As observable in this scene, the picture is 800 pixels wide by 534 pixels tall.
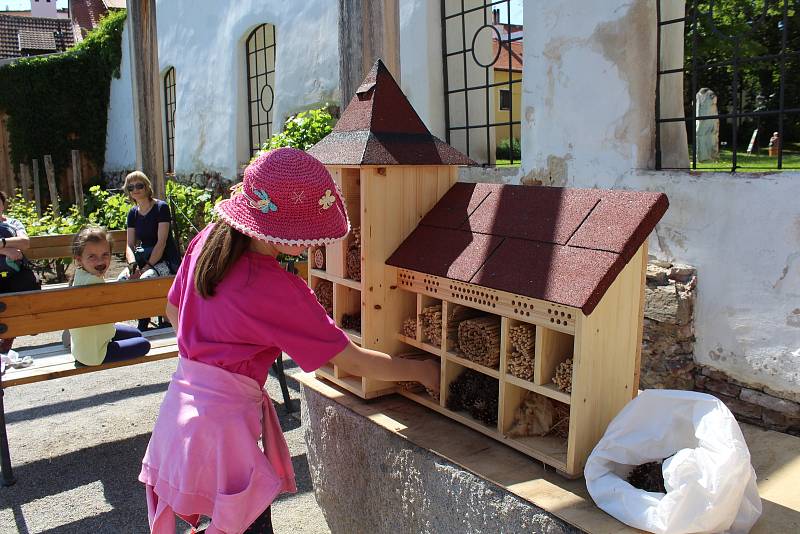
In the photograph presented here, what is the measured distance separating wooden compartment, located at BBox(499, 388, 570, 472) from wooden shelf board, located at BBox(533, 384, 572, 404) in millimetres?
135

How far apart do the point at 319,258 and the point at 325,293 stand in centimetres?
16

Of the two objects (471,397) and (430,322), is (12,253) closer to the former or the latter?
(430,322)

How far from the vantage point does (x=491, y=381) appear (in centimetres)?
207

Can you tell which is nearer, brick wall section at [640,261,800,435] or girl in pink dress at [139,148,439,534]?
girl in pink dress at [139,148,439,534]

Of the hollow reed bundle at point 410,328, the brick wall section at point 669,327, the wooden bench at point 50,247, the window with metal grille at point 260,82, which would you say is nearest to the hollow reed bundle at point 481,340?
the hollow reed bundle at point 410,328

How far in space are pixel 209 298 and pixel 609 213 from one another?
1.12 metres

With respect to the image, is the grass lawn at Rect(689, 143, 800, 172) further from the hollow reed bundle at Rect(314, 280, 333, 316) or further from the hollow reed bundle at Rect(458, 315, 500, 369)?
the hollow reed bundle at Rect(314, 280, 333, 316)

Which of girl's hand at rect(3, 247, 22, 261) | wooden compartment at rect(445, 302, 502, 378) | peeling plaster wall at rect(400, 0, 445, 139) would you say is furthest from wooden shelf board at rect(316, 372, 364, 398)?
peeling plaster wall at rect(400, 0, 445, 139)

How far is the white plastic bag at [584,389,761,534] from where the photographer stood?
1.50 meters

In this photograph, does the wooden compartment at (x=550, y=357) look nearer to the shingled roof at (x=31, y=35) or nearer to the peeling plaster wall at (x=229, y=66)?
the peeling plaster wall at (x=229, y=66)

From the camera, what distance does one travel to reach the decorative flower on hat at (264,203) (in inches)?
67.6

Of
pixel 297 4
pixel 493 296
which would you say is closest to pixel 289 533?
pixel 493 296

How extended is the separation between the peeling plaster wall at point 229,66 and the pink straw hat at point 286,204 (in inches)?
188

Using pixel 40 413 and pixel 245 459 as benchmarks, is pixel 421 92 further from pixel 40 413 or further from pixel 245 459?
pixel 245 459
